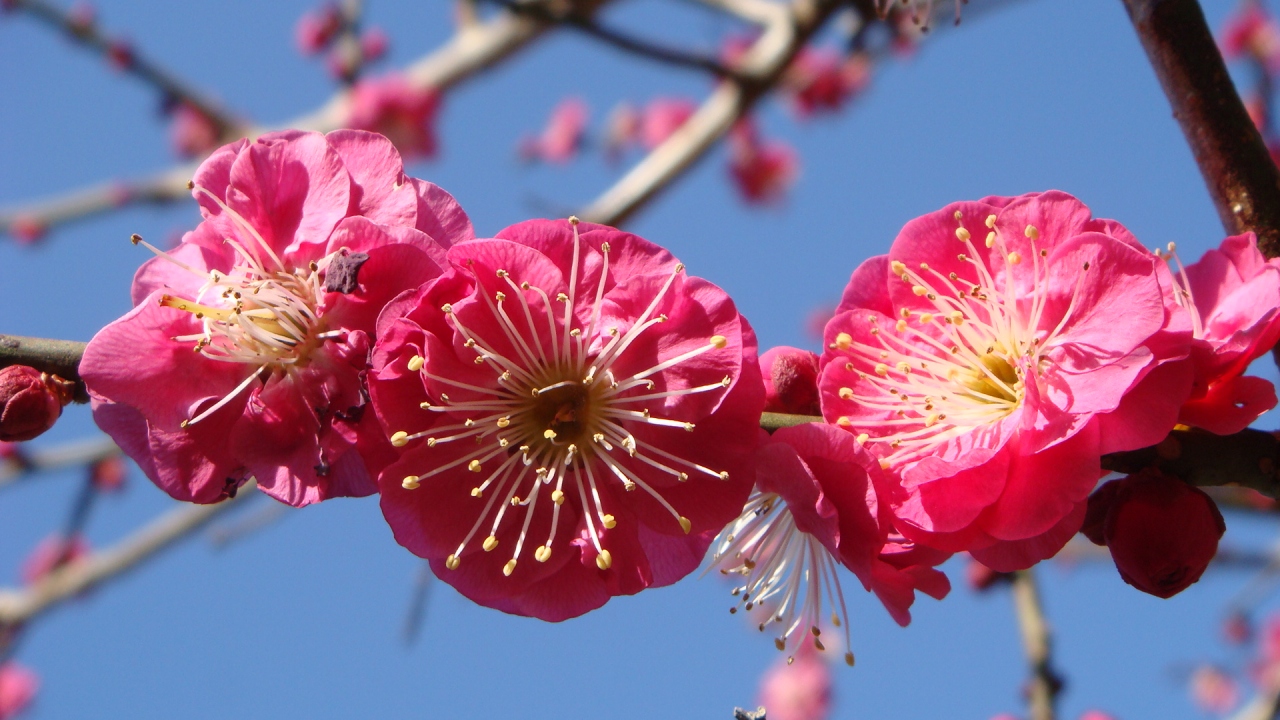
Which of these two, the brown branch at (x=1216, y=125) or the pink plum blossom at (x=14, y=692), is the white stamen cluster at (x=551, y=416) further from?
the pink plum blossom at (x=14, y=692)

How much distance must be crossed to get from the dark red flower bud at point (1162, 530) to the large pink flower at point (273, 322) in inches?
34.6

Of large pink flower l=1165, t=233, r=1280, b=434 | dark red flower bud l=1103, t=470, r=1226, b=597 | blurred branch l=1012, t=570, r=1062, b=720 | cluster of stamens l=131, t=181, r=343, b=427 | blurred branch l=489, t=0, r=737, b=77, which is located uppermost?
blurred branch l=489, t=0, r=737, b=77

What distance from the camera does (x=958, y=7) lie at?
1828mm

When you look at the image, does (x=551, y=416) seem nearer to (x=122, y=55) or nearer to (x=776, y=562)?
(x=776, y=562)

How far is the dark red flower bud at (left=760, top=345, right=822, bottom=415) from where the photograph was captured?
1257 mm

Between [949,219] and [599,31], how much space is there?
193 cm

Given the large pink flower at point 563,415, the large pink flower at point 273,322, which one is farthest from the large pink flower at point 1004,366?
the large pink flower at point 273,322

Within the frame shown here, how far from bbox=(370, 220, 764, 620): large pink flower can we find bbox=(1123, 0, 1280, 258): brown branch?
777 millimetres

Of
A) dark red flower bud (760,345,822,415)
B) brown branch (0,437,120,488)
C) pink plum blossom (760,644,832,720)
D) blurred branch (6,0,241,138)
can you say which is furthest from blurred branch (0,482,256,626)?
pink plum blossom (760,644,832,720)

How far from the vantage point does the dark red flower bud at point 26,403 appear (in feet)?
3.70

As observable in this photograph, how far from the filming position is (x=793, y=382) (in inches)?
49.5

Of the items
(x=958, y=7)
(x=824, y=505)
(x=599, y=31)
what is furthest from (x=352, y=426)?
(x=599, y=31)

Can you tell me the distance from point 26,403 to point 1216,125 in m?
1.66

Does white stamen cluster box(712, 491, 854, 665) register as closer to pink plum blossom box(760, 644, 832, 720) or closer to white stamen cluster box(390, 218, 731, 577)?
white stamen cluster box(390, 218, 731, 577)
